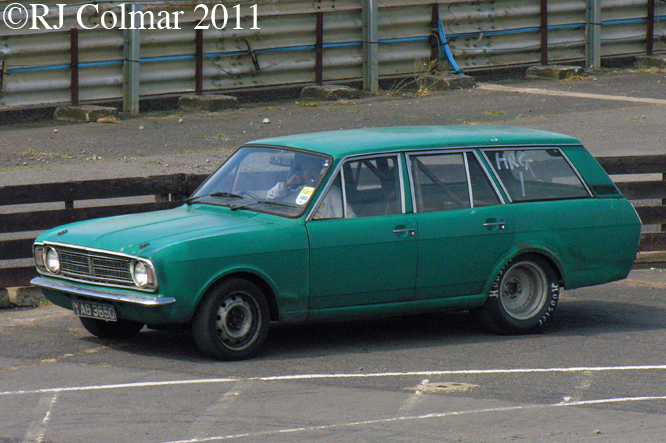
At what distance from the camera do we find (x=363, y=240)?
816 centimetres

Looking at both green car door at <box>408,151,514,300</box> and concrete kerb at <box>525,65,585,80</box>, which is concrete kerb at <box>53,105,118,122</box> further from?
green car door at <box>408,151,514,300</box>

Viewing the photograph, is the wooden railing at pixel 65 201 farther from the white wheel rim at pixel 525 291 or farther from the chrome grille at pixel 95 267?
the white wheel rim at pixel 525 291

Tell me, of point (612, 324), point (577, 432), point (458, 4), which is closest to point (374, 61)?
point (458, 4)

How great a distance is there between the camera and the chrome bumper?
291 inches

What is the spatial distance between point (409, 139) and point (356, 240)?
1059mm

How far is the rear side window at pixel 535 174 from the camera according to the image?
8945mm

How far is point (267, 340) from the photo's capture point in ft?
28.1

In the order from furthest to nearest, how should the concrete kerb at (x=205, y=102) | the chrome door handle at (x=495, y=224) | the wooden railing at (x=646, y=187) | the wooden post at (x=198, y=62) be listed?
the wooden post at (x=198, y=62)
the concrete kerb at (x=205, y=102)
the wooden railing at (x=646, y=187)
the chrome door handle at (x=495, y=224)

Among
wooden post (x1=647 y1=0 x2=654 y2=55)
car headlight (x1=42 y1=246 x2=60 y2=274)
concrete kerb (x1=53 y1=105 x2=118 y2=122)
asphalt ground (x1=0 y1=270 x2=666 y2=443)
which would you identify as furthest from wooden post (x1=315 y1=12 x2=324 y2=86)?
car headlight (x1=42 y1=246 x2=60 y2=274)

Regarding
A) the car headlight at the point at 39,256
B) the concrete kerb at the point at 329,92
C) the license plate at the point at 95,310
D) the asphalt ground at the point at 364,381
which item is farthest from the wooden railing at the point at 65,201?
the concrete kerb at the point at 329,92

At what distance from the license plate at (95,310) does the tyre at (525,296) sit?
3.01m

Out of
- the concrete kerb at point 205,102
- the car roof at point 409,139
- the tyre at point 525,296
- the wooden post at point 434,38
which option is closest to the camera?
the car roof at point 409,139

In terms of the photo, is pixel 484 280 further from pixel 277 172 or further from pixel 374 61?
pixel 374 61

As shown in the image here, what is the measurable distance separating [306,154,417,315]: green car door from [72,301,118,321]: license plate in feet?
4.76
